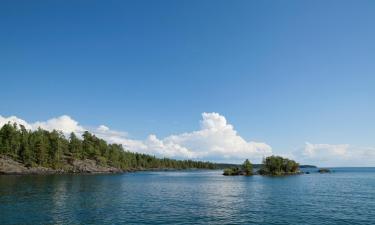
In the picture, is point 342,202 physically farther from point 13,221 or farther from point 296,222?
point 13,221

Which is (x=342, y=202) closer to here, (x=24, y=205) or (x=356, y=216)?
(x=356, y=216)

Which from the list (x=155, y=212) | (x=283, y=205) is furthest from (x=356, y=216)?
(x=155, y=212)

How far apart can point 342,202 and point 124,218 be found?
2155 inches

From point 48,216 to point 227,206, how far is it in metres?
37.2

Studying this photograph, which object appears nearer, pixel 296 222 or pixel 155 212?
pixel 296 222

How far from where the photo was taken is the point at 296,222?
2071 inches

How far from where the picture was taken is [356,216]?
192ft

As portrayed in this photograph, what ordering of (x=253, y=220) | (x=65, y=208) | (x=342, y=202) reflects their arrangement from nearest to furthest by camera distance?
1. (x=253, y=220)
2. (x=65, y=208)
3. (x=342, y=202)

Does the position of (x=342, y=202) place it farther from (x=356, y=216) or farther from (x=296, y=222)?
(x=296, y=222)

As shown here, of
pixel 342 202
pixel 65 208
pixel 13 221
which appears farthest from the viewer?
pixel 342 202

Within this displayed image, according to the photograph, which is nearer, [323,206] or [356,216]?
[356,216]

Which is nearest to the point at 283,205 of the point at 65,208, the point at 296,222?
the point at 296,222

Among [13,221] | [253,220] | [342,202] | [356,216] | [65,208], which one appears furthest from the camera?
[342,202]

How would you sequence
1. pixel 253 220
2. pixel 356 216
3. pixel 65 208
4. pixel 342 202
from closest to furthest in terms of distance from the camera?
pixel 253 220, pixel 356 216, pixel 65 208, pixel 342 202
